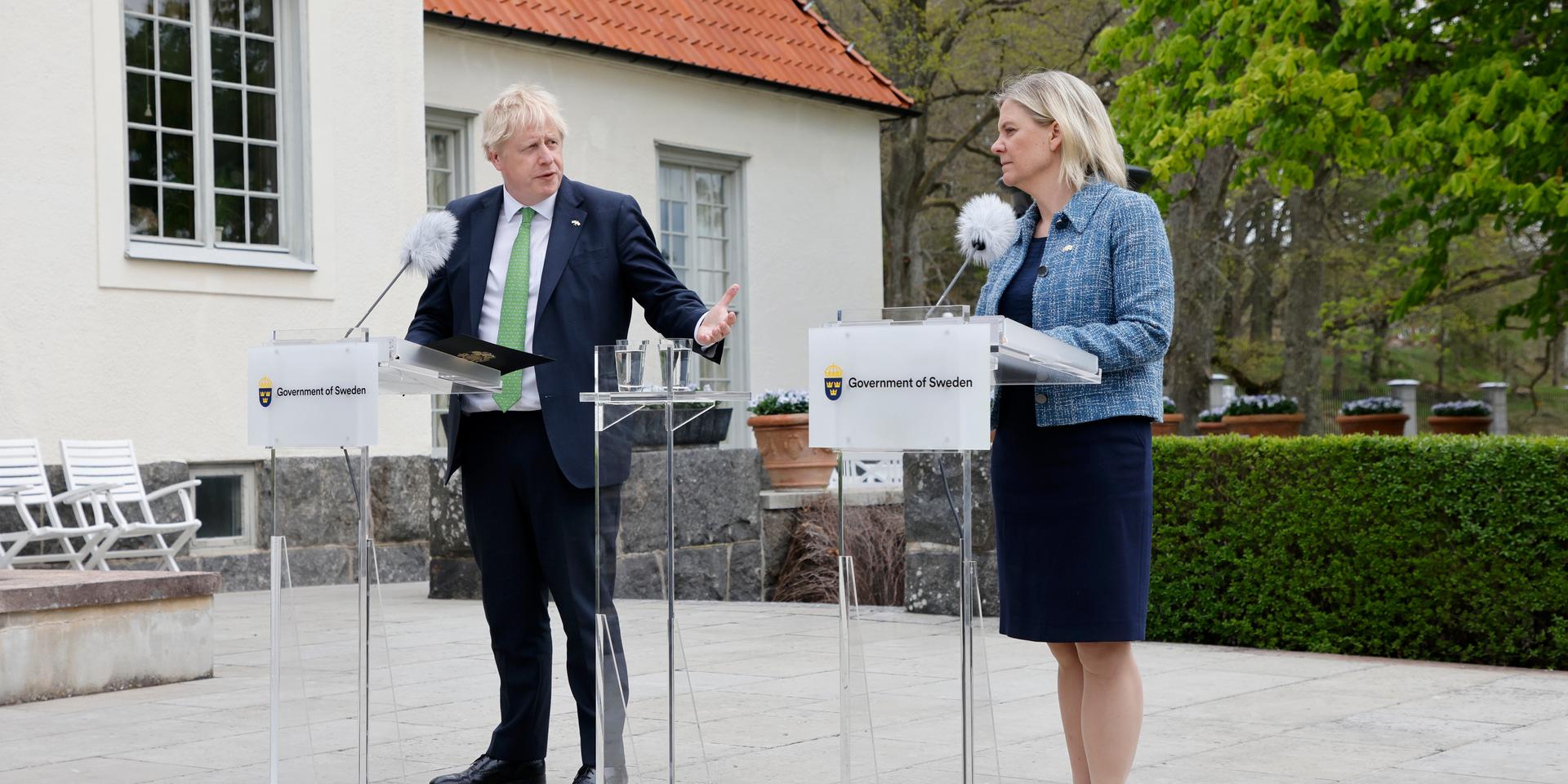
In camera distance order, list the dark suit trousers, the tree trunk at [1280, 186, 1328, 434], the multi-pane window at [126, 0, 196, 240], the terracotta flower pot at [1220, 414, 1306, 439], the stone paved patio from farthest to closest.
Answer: the tree trunk at [1280, 186, 1328, 434] < the terracotta flower pot at [1220, 414, 1306, 439] < the multi-pane window at [126, 0, 196, 240] < the dark suit trousers < the stone paved patio

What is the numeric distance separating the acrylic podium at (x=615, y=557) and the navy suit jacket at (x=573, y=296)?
0.18m

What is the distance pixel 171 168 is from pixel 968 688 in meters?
8.98

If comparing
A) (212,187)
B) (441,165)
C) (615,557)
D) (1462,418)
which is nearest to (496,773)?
(615,557)

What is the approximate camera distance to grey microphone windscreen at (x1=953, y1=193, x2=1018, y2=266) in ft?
12.1

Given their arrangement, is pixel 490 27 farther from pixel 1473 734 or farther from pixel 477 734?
pixel 1473 734

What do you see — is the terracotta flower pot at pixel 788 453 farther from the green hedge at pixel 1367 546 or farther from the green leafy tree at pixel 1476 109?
the green leafy tree at pixel 1476 109

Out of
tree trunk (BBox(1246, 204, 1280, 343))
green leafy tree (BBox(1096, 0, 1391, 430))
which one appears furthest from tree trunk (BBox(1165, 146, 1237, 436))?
green leafy tree (BBox(1096, 0, 1391, 430))

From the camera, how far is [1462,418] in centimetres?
2112

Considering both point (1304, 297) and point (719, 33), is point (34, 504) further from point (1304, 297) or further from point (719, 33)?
point (1304, 297)

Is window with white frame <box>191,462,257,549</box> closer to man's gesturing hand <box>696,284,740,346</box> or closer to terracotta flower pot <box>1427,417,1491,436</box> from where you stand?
man's gesturing hand <box>696,284,740,346</box>

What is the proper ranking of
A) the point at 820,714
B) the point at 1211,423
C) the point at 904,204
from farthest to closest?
the point at 904,204 → the point at 1211,423 → the point at 820,714

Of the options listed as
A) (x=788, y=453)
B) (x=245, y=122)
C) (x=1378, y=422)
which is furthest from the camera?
(x=1378, y=422)

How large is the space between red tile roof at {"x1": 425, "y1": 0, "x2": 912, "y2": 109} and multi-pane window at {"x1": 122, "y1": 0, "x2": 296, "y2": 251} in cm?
203

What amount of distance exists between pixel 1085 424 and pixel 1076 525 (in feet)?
0.74
